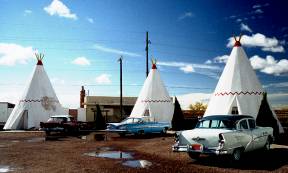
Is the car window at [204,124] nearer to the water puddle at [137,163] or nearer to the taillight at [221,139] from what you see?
the taillight at [221,139]

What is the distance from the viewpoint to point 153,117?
27266mm

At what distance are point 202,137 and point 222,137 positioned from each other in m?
0.57

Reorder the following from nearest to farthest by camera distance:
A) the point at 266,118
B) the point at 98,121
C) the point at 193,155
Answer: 1. the point at 193,155
2. the point at 266,118
3. the point at 98,121

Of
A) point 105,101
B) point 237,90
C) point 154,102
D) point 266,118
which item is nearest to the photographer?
point 266,118

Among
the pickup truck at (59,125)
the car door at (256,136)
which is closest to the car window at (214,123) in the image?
the car door at (256,136)

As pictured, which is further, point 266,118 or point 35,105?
point 35,105

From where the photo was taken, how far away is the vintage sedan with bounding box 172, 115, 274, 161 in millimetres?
8828

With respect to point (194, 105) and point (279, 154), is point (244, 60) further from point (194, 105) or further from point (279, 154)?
point (194, 105)

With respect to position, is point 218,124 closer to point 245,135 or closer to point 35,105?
point 245,135

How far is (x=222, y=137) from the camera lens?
8.75 metres

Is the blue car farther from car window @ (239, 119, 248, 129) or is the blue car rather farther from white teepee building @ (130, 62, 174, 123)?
car window @ (239, 119, 248, 129)

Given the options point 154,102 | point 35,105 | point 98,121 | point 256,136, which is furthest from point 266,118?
point 35,105

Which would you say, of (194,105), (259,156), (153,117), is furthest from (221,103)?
(194,105)

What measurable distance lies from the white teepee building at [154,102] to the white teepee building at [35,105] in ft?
27.4
